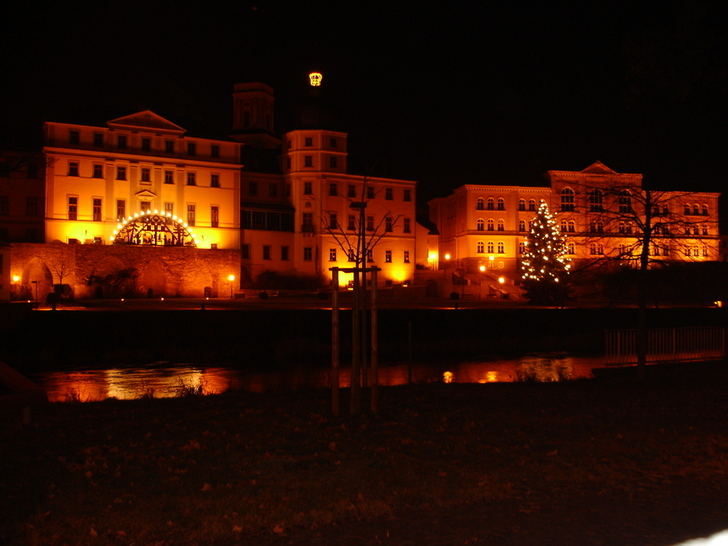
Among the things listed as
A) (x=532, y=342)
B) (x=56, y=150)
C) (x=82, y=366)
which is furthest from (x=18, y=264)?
(x=532, y=342)

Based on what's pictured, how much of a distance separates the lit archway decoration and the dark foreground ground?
187ft

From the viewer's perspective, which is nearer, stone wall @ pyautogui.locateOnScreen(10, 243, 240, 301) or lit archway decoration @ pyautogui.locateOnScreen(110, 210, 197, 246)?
stone wall @ pyautogui.locateOnScreen(10, 243, 240, 301)

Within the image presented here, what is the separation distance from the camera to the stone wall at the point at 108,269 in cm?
6362

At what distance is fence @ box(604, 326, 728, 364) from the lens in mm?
28469

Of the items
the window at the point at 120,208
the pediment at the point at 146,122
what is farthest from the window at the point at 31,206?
the pediment at the point at 146,122

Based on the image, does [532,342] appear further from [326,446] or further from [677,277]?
[326,446]

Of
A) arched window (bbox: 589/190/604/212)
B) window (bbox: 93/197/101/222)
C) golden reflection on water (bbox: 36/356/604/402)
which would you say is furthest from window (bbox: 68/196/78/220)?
arched window (bbox: 589/190/604/212)

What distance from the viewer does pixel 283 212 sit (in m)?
84.9

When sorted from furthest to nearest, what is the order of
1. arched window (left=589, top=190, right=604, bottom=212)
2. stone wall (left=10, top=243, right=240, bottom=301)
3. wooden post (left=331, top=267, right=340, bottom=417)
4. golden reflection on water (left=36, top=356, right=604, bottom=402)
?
stone wall (left=10, top=243, right=240, bottom=301) < golden reflection on water (left=36, top=356, right=604, bottom=402) < arched window (left=589, top=190, right=604, bottom=212) < wooden post (left=331, top=267, right=340, bottom=417)

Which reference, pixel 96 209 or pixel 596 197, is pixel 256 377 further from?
pixel 96 209

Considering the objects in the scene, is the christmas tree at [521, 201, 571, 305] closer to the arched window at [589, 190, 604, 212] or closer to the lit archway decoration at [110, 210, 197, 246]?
the lit archway decoration at [110, 210, 197, 246]

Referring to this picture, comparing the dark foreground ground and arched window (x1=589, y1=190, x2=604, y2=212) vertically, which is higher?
arched window (x1=589, y1=190, x2=604, y2=212)

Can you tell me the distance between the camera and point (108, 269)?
64688 mm

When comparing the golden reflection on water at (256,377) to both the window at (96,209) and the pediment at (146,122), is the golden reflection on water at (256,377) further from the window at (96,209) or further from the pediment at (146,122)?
the pediment at (146,122)
